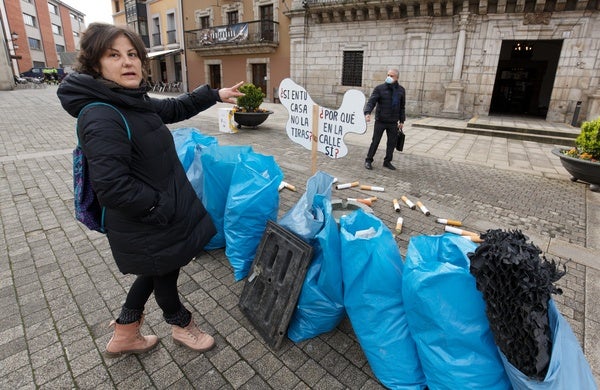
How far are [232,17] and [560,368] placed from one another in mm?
23485

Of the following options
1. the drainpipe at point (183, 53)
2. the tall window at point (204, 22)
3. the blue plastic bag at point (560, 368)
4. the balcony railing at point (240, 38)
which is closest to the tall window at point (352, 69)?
the balcony railing at point (240, 38)

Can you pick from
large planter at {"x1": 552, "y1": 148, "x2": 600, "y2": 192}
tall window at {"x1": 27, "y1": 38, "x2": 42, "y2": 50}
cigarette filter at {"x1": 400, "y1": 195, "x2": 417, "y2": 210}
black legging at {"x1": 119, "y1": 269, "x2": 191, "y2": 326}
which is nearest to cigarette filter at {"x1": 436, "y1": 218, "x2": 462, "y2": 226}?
cigarette filter at {"x1": 400, "y1": 195, "x2": 417, "y2": 210}

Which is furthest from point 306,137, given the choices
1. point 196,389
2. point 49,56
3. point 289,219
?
point 49,56

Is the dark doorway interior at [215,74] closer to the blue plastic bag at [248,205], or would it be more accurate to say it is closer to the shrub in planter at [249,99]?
the shrub in planter at [249,99]

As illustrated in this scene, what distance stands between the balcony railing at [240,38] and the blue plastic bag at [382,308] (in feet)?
60.1

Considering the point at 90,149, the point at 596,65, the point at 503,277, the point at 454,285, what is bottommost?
the point at 454,285

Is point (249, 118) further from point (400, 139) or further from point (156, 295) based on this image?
point (156, 295)

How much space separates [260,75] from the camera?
20.1 m

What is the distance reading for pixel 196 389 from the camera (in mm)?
1847

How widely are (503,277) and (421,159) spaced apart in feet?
20.5

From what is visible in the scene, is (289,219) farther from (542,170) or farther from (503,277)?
(542,170)

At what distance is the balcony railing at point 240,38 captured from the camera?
59.5 ft

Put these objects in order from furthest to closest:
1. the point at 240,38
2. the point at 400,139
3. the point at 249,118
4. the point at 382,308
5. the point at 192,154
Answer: the point at 240,38 < the point at 249,118 < the point at 400,139 < the point at 192,154 < the point at 382,308

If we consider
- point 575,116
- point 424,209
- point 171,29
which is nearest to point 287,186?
point 424,209
